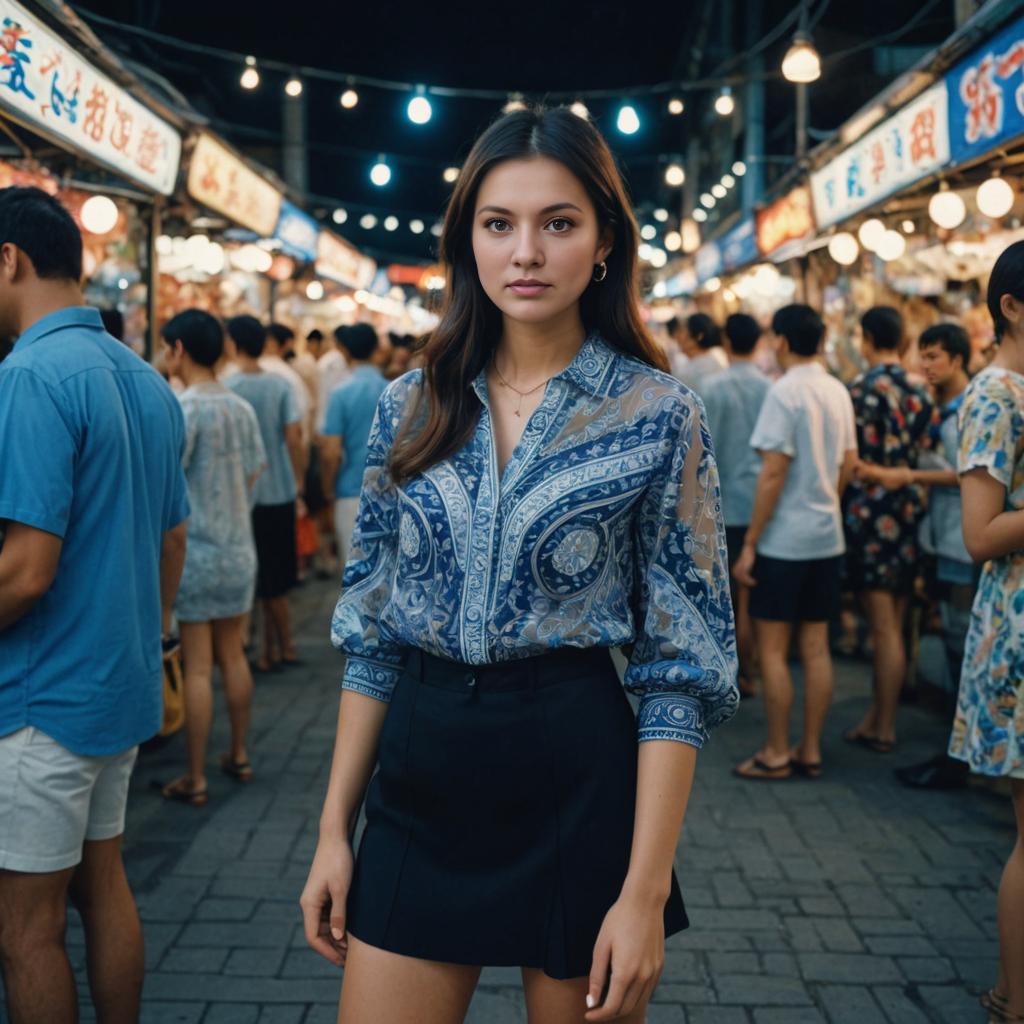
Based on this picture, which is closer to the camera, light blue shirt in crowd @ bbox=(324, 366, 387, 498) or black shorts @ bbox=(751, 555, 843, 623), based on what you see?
black shorts @ bbox=(751, 555, 843, 623)

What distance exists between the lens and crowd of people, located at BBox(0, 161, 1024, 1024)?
2457 mm

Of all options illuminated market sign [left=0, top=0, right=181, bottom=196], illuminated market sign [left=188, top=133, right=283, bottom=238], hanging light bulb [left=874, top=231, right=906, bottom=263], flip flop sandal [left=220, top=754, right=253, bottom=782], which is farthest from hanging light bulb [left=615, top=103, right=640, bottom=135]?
flip flop sandal [left=220, top=754, right=253, bottom=782]

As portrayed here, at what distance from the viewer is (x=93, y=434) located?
8.20ft

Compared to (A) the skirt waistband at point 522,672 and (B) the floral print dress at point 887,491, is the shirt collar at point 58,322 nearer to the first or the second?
(A) the skirt waistband at point 522,672

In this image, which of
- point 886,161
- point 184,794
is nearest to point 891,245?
point 886,161

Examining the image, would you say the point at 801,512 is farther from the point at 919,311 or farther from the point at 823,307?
the point at 823,307

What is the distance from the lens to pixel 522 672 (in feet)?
5.83

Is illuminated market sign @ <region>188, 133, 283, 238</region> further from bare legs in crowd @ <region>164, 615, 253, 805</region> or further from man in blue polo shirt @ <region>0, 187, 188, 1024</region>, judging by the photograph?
man in blue polo shirt @ <region>0, 187, 188, 1024</region>

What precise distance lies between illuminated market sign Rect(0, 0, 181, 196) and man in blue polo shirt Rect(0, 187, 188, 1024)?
303cm

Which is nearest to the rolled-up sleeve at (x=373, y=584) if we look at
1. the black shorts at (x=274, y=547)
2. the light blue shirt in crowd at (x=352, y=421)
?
the black shorts at (x=274, y=547)

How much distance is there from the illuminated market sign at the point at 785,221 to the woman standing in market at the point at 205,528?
6.92 m

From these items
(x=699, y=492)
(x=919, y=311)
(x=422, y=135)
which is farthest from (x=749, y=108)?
(x=699, y=492)

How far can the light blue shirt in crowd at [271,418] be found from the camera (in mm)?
7055

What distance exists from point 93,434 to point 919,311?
785 cm
